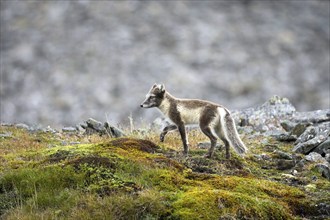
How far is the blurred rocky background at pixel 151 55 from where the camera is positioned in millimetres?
38188

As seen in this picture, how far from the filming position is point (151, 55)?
46.7m

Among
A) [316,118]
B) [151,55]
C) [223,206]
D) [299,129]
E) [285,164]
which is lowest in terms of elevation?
[223,206]

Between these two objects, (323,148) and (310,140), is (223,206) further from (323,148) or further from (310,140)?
(310,140)

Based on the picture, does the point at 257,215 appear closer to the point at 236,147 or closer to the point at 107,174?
the point at 107,174

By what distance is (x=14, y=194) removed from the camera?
8227 mm

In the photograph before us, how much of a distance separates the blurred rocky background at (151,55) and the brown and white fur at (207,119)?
2032 centimetres

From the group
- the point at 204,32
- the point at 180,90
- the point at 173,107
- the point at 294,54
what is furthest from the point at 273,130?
the point at 204,32

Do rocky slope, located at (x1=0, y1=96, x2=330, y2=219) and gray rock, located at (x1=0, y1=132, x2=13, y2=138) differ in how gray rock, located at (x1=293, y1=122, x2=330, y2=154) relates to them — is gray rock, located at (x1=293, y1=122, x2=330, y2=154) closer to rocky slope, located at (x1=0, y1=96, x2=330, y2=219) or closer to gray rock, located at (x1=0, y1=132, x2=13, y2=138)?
rocky slope, located at (x1=0, y1=96, x2=330, y2=219)

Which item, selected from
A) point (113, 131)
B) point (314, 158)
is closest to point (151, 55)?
point (113, 131)

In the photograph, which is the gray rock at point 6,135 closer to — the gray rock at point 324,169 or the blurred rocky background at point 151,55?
the gray rock at point 324,169

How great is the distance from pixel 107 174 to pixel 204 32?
44.9 metres

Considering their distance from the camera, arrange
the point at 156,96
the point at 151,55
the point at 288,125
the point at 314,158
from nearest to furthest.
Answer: the point at 314,158 → the point at 156,96 → the point at 288,125 → the point at 151,55

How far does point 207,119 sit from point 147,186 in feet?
10.0

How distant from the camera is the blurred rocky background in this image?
38.2 meters
